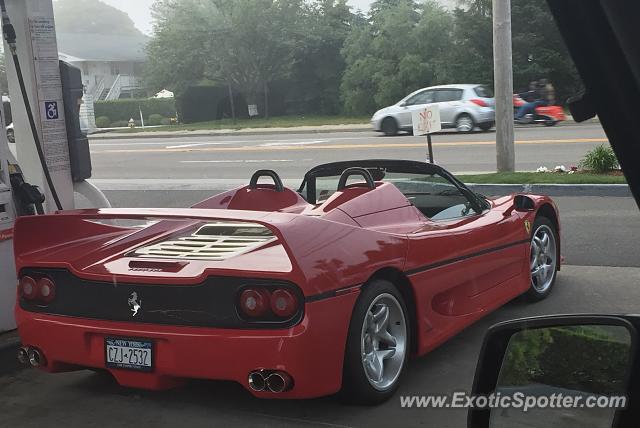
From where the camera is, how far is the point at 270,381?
3896mm

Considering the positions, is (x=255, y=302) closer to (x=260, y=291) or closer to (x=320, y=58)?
(x=260, y=291)

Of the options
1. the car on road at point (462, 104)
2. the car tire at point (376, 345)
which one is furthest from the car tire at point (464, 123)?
the car tire at point (376, 345)

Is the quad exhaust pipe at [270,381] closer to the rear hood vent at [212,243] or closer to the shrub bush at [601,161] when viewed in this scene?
the rear hood vent at [212,243]

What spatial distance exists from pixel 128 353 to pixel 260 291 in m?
0.79

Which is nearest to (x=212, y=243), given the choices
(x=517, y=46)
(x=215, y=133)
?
(x=517, y=46)

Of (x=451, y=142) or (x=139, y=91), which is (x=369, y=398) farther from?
(x=139, y=91)

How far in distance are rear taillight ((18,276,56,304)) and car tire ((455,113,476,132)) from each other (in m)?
21.3

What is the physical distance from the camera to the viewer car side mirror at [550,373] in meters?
1.62

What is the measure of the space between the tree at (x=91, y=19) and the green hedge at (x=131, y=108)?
15623 millimetres

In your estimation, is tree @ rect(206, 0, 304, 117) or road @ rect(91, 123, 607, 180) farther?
tree @ rect(206, 0, 304, 117)

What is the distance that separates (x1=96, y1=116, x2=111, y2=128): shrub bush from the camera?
4688cm

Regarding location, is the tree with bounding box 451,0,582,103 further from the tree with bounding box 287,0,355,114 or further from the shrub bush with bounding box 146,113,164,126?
the shrub bush with bounding box 146,113,164,126

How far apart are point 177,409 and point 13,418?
0.90m

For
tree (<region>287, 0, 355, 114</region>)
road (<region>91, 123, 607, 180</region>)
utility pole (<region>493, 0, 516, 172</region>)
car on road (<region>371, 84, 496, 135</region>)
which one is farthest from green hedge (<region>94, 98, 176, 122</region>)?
utility pole (<region>493, 0, 516, 172</region>)
